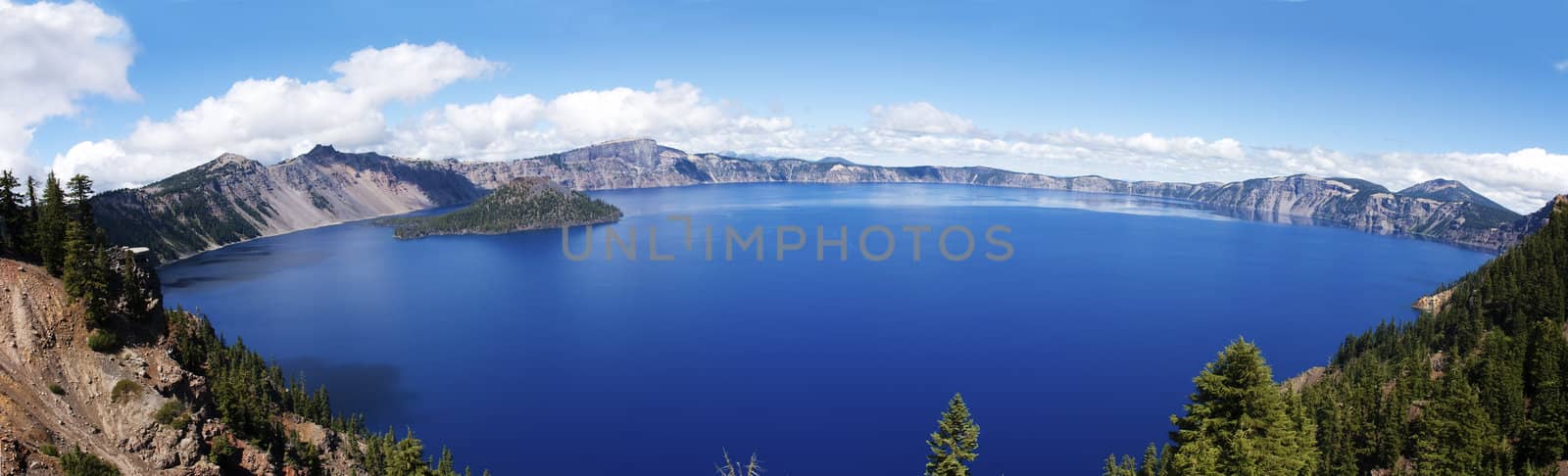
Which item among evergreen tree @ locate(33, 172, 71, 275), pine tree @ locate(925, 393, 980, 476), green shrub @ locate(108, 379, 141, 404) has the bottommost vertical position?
green shrub @ locate(108, 379, 141, 404)

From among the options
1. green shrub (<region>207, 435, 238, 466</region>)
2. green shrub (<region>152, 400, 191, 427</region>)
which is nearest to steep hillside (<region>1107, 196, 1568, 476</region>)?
green shrub (<region>207, 435, 238, 466</region>)

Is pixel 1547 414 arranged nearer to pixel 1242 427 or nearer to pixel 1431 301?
pixel 1242 427

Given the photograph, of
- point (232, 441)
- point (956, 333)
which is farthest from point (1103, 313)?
point (232, 441)

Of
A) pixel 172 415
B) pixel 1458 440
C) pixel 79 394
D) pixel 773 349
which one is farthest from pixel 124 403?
pixel 1458 440

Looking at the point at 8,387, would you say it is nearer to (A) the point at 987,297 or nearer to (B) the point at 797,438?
(B) the point at 797,438

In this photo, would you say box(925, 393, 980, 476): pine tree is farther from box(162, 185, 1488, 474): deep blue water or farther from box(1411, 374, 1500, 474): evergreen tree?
box(162, 185, 1488, 474): deep blue water

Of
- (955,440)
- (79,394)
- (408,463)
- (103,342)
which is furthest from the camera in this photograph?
(103,342)

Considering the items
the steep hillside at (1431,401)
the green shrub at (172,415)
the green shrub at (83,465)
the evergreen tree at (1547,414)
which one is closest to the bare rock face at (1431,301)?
the steep hillside at (1431,401)
